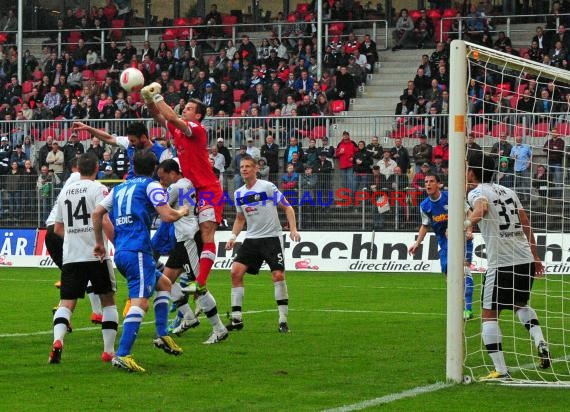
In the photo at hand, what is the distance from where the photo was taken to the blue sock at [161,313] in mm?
11469

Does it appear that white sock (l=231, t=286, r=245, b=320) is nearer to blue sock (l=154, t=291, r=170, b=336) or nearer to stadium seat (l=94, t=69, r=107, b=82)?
blue sock (l=154, t=291, r=170, b=336)

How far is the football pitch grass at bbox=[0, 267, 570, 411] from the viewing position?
352 inches

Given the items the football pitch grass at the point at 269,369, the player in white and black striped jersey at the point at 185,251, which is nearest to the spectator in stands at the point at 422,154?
the football pitch grass at the point at 269,369

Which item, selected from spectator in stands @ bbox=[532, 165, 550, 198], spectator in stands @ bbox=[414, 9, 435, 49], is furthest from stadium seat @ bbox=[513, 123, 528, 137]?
spectator in stands @ bbox=[414, 9, 435, 49]

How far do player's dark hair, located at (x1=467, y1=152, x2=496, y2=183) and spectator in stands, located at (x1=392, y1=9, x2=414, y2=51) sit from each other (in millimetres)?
26755

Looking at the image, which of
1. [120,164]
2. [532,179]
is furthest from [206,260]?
[120,164]

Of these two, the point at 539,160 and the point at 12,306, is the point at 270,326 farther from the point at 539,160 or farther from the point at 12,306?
the point at 539,160

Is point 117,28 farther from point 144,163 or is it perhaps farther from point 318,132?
point 144,163

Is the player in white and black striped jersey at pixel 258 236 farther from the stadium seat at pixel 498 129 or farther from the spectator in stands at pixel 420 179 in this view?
the spectator in stands at pixel 420 179

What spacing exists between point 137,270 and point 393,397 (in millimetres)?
2914

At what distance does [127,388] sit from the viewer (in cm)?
963

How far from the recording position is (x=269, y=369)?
35.6 ft

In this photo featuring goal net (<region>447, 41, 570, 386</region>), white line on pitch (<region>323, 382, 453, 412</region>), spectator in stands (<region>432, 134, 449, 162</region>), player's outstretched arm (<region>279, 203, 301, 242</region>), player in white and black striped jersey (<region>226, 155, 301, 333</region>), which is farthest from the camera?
spectator in stands (<region>432, 134, 449, 162</region>)

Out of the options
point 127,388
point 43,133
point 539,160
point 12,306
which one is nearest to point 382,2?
point 43,133
